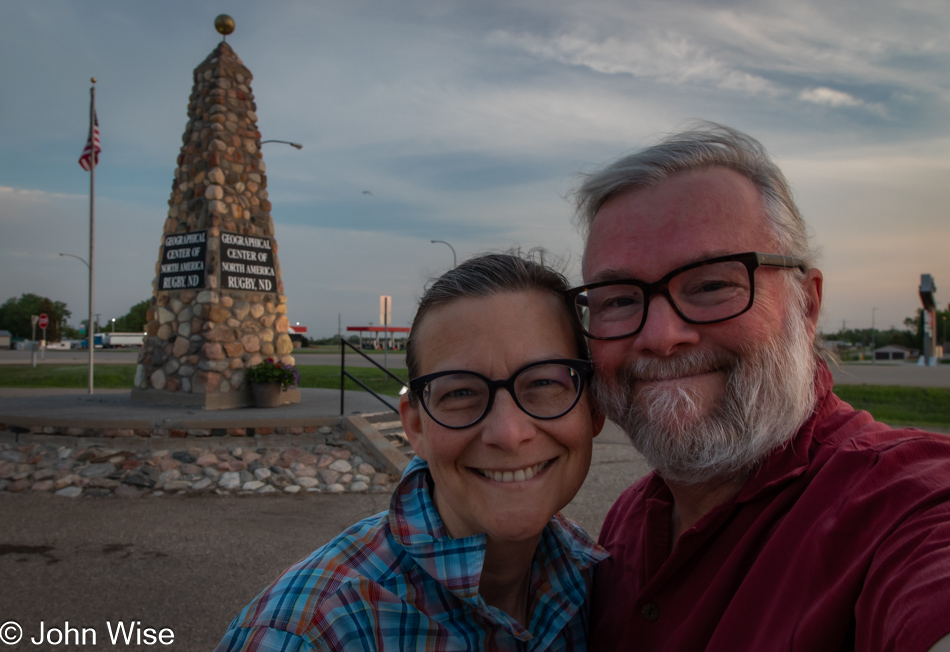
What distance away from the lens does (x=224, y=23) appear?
11258 mm

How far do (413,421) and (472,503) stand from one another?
1.06 feet

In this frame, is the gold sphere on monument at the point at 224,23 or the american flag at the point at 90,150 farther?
the american flag at the point at 90,150

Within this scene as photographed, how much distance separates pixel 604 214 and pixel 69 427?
8856 mm

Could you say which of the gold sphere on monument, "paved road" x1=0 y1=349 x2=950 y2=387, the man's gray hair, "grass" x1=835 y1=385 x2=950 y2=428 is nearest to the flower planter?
"paved road" x1=0 y1=349 x2=950 y2=387

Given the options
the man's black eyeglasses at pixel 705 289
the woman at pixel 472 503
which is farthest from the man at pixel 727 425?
the woman at pixel 472 503

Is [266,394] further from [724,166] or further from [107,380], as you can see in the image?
[107,380]

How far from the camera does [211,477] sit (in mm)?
7617

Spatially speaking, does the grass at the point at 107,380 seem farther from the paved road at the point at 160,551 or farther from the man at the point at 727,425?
the man at the point at 727,425

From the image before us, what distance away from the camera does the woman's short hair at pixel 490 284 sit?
5.37 ft

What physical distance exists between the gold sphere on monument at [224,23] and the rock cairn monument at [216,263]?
Result: 17 millimetres

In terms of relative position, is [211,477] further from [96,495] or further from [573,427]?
[573,427]

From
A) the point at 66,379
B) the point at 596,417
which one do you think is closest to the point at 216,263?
the point at 596,417

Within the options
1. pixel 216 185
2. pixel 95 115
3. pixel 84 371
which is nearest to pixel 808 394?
pixel 216 185

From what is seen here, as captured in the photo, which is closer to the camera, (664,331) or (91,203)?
(664,331)
